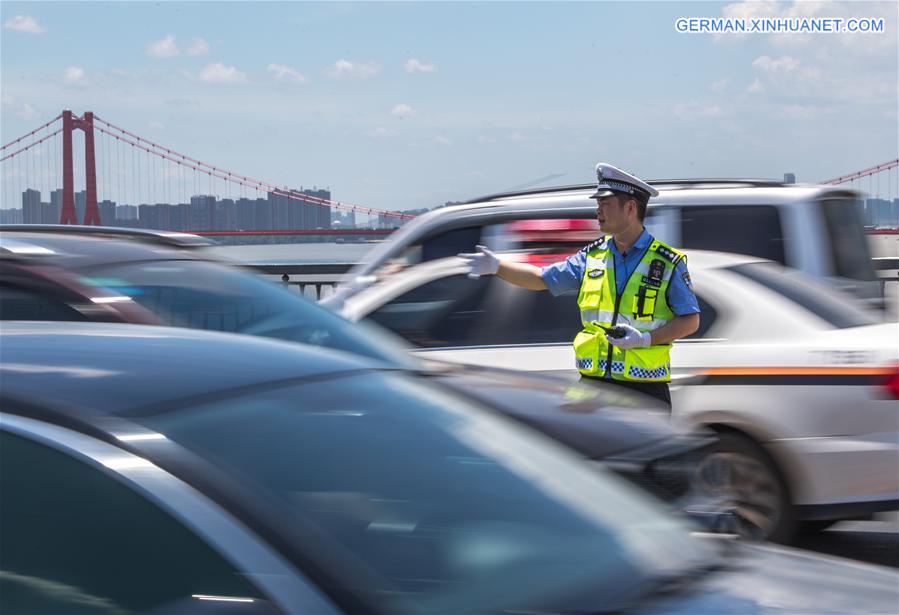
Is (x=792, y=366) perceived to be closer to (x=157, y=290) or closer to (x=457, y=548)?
(x=157, y=290)

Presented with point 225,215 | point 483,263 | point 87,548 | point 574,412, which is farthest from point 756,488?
point 225,215

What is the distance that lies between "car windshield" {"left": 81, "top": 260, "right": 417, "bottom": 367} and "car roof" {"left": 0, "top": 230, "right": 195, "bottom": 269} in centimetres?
7

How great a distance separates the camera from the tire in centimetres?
490

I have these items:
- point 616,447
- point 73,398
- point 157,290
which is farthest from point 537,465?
point 157,290

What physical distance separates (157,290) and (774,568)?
2765mm

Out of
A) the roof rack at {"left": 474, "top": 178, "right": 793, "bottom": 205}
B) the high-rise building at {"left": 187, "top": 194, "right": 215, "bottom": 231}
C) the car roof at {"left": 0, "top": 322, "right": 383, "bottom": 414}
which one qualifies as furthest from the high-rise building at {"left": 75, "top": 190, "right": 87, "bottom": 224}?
the car roof at {"left": 0, "top": 322, "right": 383, "bottom": 414}

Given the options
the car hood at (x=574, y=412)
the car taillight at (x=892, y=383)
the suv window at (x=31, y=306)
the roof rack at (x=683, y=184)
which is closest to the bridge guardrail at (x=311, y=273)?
the roof rack at (x=683, y=184)

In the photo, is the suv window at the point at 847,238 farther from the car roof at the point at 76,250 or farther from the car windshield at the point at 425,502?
the car windshield at the point at 425,502

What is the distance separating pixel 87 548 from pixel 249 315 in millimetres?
2702

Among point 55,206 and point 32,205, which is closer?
point 32,205

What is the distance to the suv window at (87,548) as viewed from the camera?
5.88 feet

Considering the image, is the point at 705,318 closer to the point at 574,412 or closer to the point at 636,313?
the point at 636,313

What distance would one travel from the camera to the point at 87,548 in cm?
187

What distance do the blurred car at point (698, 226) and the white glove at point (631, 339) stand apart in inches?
73.5
